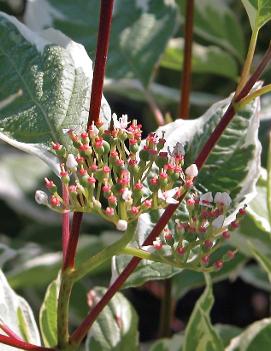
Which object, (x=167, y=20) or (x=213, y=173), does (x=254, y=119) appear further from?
(x=167, y=20)

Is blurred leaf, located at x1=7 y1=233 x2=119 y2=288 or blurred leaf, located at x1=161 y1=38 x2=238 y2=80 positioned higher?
blurred leaf, located at x1=161 y1=38 x2=238 y2=80

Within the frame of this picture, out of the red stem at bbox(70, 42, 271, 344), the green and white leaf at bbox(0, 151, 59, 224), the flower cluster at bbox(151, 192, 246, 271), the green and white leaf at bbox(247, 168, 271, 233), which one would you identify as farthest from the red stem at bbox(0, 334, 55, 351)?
the green and white leaf at bbox(0, 151, 59, 224)

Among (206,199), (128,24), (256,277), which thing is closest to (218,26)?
(128,24)

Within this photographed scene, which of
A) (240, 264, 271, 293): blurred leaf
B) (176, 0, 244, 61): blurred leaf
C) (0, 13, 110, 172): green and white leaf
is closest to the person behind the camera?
(0, 13, 110, 172): green and white leaf

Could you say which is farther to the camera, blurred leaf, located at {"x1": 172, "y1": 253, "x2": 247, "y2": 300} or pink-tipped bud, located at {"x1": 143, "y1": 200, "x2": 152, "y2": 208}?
blurred leaf, located at {"x1": 172, "y1": 253, "x2": 247, "y2": 300}

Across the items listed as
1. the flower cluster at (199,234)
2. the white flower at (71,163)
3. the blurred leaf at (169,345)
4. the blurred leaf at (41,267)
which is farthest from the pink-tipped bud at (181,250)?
the blurred leaf at (41,267)

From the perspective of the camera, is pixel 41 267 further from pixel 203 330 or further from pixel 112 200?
pixel 112 200

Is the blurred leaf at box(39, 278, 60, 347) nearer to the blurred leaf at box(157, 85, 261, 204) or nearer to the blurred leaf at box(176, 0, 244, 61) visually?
the blurred leaf at box(157, 85, 261, 204)
